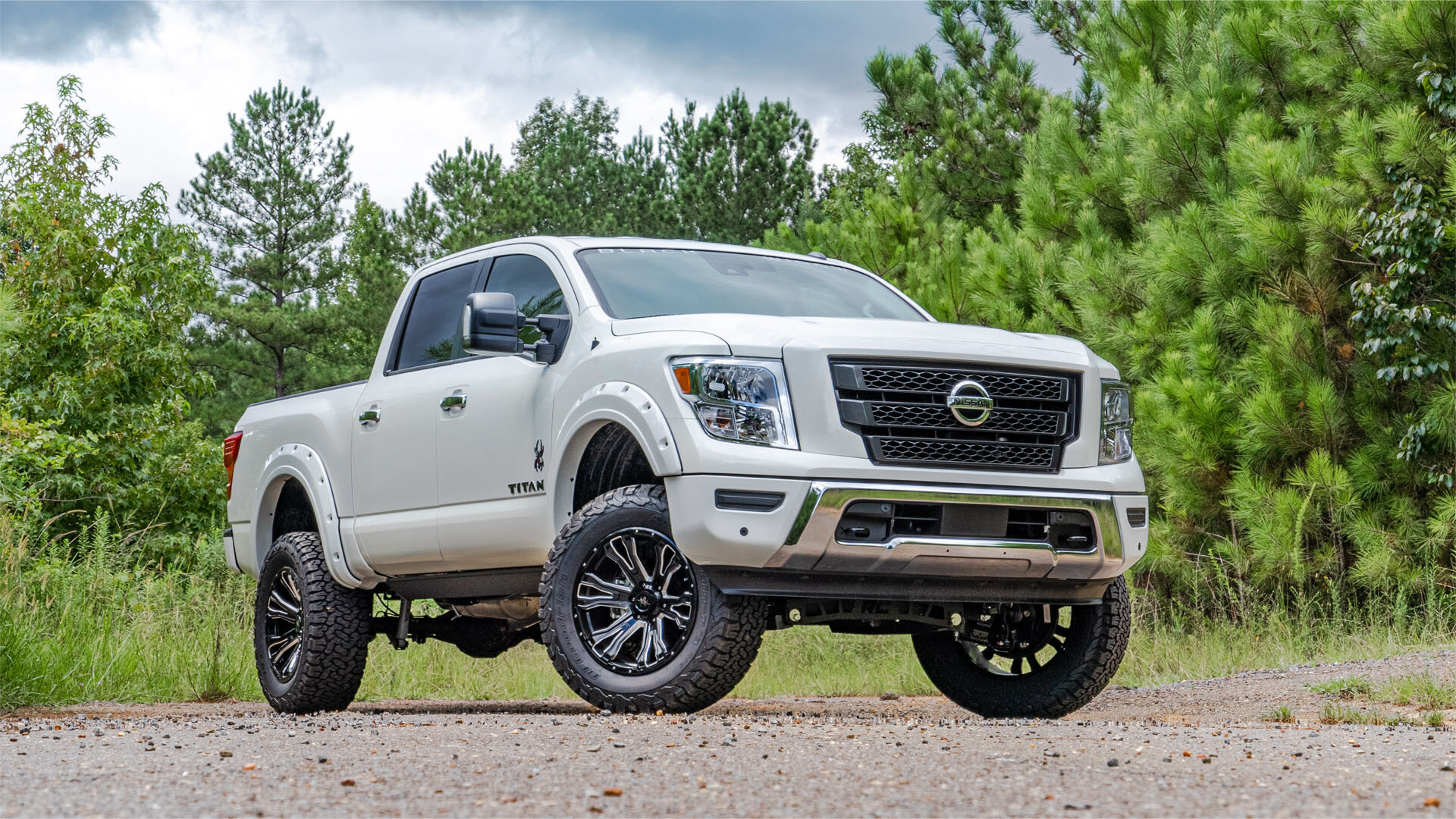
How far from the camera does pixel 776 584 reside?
18.7 feet

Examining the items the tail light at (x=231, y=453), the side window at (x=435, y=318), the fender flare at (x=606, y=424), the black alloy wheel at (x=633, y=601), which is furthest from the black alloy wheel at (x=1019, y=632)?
the tail light at (x=231, y=453)

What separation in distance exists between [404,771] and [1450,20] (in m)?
10.1

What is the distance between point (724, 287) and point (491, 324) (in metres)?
1.21

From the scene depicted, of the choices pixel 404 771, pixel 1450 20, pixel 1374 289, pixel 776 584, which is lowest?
pixel 404 771

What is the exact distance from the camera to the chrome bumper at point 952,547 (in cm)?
554

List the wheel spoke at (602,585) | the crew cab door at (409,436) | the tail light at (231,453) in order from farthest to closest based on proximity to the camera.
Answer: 1. the tail light at (231,453)
2. the crew cab door at (409,436)
3. the wheel spoke at (602,585)

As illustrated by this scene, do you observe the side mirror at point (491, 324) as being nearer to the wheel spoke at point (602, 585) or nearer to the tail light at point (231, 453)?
the wheel spoke at point (602, 585)

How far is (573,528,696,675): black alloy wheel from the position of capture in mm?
5941

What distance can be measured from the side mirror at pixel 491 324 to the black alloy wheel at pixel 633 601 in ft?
3.34

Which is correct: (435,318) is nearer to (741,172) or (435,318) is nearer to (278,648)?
(278,648)

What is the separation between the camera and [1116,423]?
6469 millimetres

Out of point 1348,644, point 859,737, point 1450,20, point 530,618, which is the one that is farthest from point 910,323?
point 1450,20

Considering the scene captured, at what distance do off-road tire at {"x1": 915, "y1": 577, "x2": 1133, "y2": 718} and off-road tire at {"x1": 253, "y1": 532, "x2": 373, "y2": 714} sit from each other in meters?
2.83

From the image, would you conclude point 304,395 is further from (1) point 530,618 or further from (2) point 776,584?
(2) point 776,584
